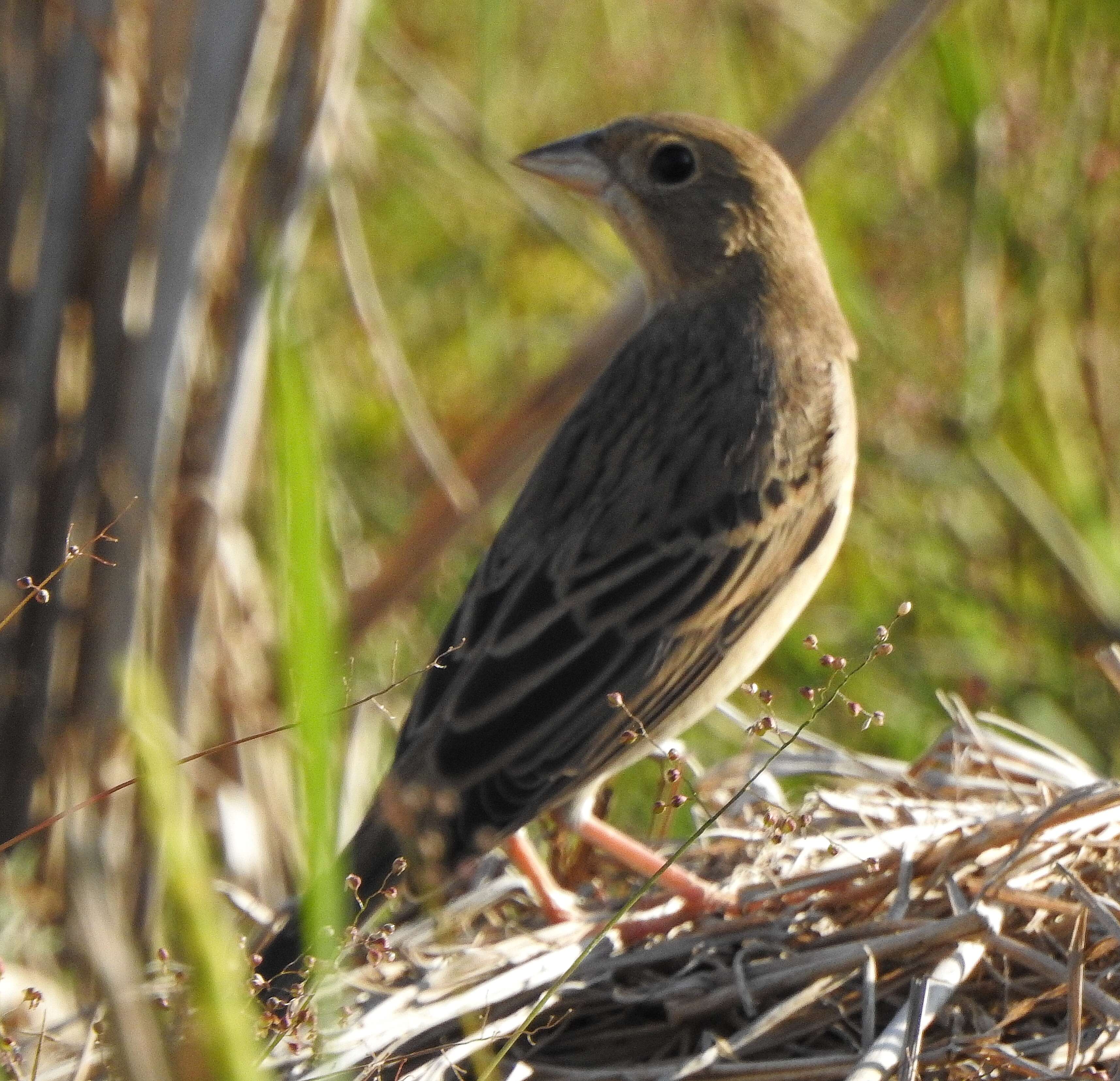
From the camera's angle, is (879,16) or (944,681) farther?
(944,681)

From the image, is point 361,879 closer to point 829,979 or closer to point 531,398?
point 829,979

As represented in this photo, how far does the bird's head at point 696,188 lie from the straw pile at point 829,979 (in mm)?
1494

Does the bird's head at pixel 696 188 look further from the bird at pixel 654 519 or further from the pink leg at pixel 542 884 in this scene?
the pink leg at pixel 542 884

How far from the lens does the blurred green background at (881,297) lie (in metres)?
4.28

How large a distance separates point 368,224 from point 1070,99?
8.09 feet

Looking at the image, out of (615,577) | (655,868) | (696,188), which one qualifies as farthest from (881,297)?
(655,868)

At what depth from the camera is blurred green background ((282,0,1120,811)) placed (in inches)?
169

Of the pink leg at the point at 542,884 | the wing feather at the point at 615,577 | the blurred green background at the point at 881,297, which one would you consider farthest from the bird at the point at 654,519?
the blurred green background at the point at 881,297

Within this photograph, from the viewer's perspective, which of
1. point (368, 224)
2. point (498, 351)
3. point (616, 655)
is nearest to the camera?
point (616, 655)

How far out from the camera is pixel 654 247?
4125mm

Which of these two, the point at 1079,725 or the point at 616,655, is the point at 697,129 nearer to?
the point at 616,655

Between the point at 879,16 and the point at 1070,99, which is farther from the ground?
the point at 879,16

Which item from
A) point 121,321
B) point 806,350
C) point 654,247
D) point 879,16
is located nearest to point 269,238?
point 121,321

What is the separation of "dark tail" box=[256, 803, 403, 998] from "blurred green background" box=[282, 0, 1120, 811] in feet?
4.32
